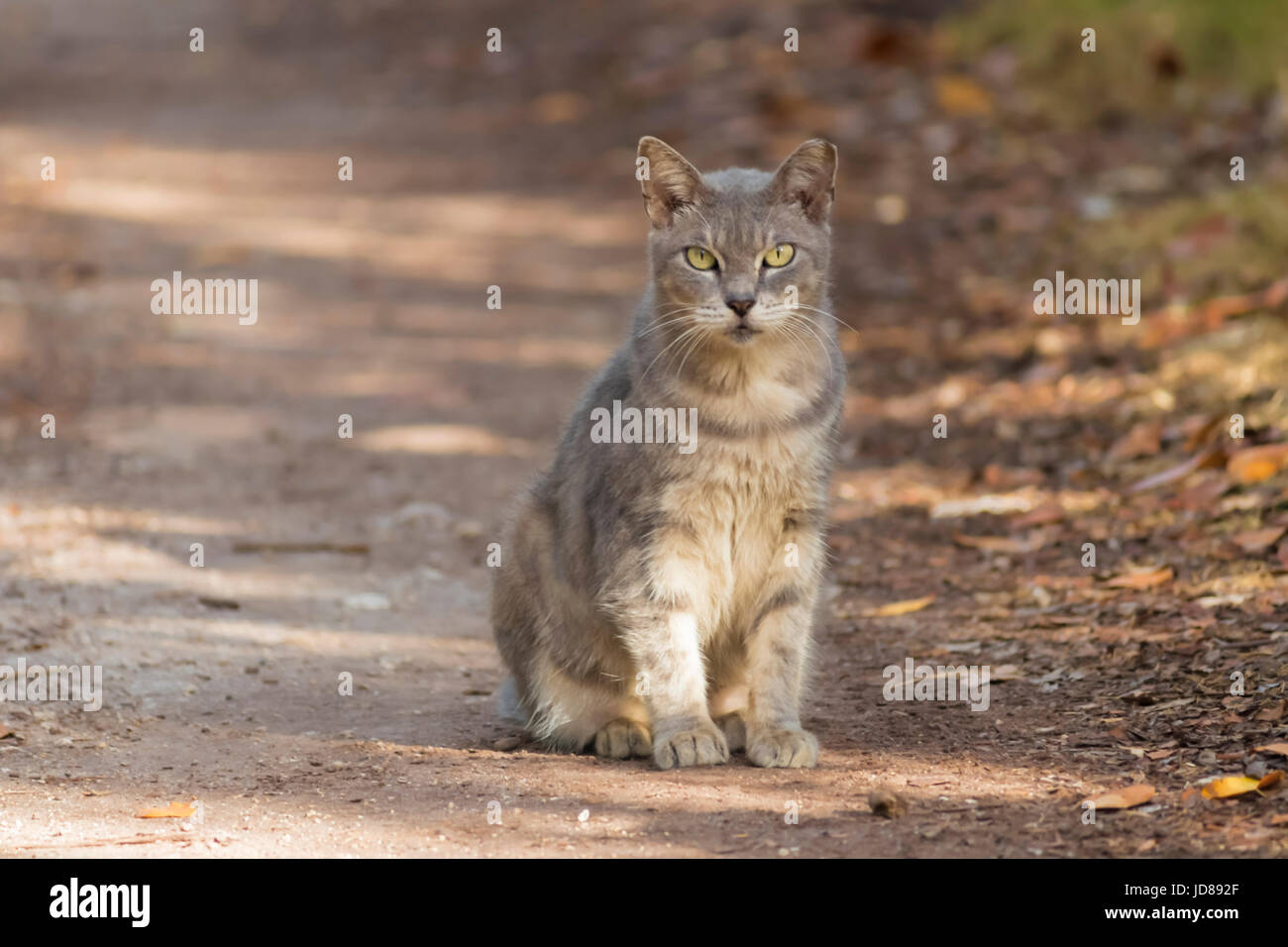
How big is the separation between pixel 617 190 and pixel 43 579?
739cm

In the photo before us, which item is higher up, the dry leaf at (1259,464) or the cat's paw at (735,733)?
the dry leaf at (1259,464)

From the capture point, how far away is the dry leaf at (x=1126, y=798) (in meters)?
4.00

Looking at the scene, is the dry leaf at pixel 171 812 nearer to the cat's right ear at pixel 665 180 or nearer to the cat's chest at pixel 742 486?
the cat's chest at pixel 742 486

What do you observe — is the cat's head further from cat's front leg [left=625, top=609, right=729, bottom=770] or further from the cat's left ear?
cat's front leg [left=625, top=609, right=729, bottom=770]

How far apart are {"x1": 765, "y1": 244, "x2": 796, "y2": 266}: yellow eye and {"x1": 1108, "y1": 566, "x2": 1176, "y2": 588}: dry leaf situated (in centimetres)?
201

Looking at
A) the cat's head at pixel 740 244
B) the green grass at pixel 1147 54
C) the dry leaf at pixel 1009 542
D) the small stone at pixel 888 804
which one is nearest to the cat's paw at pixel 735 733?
the small stone at pixel 888 804

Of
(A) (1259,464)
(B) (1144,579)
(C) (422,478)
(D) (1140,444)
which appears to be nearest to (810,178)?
(B) (1144,579)

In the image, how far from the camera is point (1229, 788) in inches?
156

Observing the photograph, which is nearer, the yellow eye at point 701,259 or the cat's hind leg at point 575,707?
Answer: the yellow eye at point 701,259

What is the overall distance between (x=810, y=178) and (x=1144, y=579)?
208 cm

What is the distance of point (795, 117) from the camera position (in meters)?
12.8

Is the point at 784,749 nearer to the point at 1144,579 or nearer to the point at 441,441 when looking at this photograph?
the point at 1144,579

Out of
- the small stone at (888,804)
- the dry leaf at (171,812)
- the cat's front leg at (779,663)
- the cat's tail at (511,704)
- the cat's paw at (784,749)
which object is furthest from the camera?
the cat's tail at (511,704)
